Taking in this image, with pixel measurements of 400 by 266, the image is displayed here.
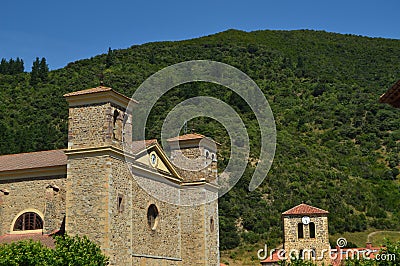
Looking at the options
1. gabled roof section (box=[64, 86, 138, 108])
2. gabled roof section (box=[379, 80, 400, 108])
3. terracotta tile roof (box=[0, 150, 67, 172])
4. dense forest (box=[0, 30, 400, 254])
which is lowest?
gabled roof section (box=[379, 80, 400, 108])

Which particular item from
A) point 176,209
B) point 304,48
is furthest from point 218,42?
point 176,209

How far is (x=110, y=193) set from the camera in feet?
73.6

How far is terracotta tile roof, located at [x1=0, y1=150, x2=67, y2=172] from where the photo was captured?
2590 centimetres

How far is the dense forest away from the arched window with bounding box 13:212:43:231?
23.3 metres

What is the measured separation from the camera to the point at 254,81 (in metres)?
83.3

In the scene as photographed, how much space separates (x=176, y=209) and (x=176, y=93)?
4617 centimetres

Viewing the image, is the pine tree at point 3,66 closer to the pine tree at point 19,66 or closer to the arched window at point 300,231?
the pine tree at point 19,66

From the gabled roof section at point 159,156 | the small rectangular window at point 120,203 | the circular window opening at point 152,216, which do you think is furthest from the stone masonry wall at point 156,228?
the small rectangular window at point 120,203

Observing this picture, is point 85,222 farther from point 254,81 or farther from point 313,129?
point 254,81

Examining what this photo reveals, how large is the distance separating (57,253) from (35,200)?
5.66 m

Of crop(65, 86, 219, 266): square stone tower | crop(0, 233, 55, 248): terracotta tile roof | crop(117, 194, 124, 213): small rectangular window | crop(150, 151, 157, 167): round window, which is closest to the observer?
crop(65, 86, 219, 266): square stone tower

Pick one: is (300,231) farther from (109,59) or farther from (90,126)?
(109,59)

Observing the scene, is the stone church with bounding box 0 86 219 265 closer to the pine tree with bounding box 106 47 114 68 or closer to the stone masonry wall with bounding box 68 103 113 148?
the stone masonry wall with bounding box 68 103 113 148

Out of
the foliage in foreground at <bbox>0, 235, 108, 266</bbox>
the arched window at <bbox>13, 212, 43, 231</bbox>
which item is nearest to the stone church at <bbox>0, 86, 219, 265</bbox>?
the arched window at <bbox>13, 212, 43, 231</bbox>
